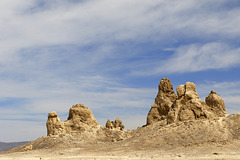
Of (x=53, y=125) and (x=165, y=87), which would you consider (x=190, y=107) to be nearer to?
(x=53, y=125)

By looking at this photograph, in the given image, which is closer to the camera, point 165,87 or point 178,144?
point 178,144

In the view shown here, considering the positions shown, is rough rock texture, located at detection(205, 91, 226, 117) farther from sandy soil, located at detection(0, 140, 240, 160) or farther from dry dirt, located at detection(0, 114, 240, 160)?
sandy soil, located at detection(0, 140, 240, 160)

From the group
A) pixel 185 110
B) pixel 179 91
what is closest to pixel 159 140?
pixel 185 110

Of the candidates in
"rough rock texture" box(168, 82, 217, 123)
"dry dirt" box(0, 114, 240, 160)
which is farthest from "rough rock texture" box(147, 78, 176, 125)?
"dry dirt" box(0, 114, 240, 160)

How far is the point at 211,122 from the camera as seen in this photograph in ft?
130

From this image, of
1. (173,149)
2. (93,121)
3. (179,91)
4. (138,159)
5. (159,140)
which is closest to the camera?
(138,159)

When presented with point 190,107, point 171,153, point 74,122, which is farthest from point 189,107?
point 74,122

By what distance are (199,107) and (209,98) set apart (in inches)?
609

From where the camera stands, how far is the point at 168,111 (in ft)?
200

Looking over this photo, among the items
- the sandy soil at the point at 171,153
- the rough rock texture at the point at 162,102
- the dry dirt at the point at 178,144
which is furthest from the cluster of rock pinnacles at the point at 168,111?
the sandy soil at the point at 171,153

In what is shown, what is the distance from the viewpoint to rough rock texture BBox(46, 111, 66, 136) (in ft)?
183

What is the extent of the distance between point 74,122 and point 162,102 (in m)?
18.7

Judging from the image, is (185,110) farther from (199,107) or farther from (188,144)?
(188,144)

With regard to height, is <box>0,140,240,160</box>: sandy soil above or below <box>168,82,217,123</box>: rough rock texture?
below
